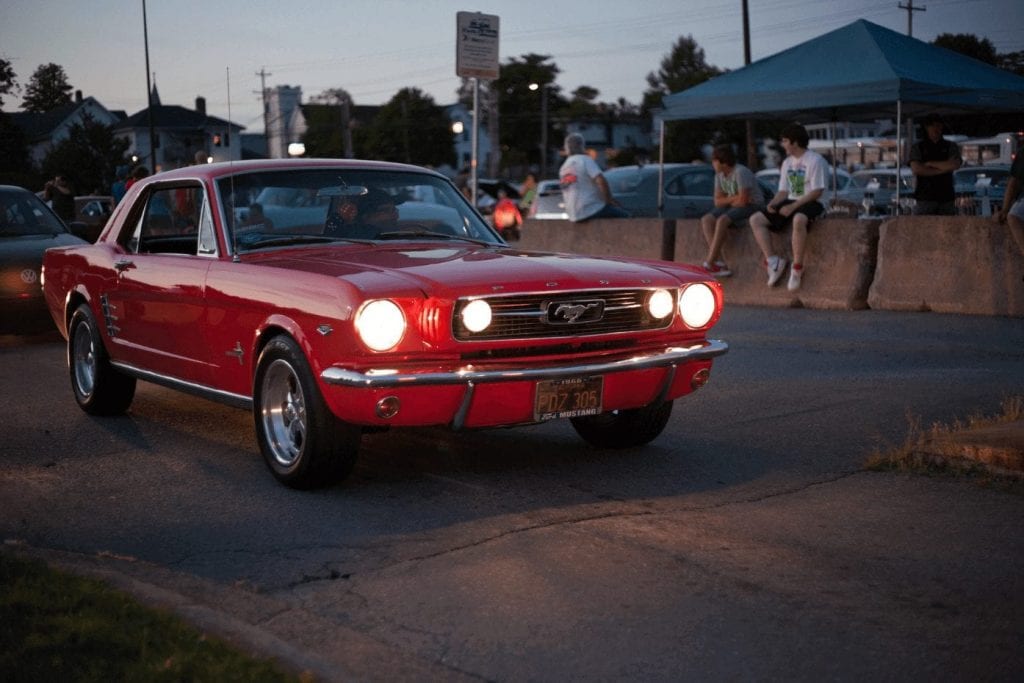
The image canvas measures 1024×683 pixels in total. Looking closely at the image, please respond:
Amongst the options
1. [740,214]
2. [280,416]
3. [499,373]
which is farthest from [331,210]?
[740,214]

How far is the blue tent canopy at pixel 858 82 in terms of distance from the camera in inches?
581

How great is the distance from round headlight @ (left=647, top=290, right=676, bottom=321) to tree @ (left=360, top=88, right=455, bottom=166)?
92311 millimetres

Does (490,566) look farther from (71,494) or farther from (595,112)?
(595,112)

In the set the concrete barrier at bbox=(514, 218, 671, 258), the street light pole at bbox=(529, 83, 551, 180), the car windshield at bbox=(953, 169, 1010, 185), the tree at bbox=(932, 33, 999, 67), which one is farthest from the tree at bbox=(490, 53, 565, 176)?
the concrete barrier at bbox=(514, 218, 671, 258)

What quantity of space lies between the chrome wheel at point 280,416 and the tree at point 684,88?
62719 mm

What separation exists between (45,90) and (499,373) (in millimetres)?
120555

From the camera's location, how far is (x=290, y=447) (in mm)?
6141

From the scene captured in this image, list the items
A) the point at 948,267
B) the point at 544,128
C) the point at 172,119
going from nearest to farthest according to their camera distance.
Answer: the point at 948,267, the point at 544,128, the point at 172,119

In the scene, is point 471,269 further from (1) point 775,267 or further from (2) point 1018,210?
(1) point 775,267

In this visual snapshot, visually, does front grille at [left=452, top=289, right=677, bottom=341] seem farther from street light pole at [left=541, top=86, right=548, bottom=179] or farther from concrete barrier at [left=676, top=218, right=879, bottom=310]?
street light pole at [left=541, top=86, right=548, bottom=179]

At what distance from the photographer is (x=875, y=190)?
95.2ft

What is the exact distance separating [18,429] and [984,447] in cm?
529

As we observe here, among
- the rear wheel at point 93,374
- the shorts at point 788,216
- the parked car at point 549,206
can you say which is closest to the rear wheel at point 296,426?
the rear wheel at point 93,374

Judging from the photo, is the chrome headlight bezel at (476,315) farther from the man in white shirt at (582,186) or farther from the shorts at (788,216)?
the man in white shirt at (582,186)
